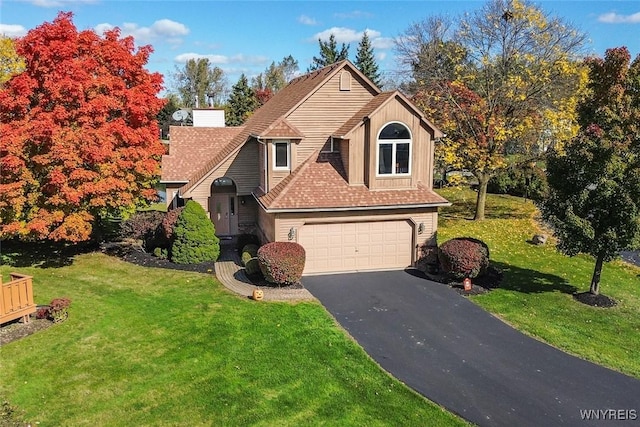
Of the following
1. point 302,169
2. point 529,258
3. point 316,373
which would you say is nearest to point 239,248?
point 302,169

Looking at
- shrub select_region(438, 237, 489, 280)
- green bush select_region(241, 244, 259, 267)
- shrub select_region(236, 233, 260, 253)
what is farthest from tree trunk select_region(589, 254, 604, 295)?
shrub select_region(236, 233, 260, 253)

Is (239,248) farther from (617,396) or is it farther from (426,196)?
(617,396)

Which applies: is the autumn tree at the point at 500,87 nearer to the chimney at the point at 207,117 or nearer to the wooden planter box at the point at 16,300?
the chimney at the point at 207,117

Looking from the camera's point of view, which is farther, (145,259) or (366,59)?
(366,59)

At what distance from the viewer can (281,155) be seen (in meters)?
21.7

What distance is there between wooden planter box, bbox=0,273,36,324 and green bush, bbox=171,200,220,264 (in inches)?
276

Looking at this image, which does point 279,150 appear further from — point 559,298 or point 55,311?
point 559,298

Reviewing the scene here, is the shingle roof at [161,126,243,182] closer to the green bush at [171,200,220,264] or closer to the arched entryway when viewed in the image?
the arched entryway

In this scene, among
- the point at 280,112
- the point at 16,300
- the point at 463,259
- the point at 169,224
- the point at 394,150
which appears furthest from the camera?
the point at 280,112

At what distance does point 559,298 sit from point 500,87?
16.3 m

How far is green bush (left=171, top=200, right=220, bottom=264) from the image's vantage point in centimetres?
2184

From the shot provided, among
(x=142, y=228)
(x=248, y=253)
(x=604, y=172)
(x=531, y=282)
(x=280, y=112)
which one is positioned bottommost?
(x=531, y=282)

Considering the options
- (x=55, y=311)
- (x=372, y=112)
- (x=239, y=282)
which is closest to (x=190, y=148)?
(x=239, y=282)

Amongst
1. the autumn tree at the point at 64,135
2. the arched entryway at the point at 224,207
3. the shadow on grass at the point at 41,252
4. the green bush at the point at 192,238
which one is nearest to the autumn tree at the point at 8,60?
the shadow on grass at the point at 41,252
